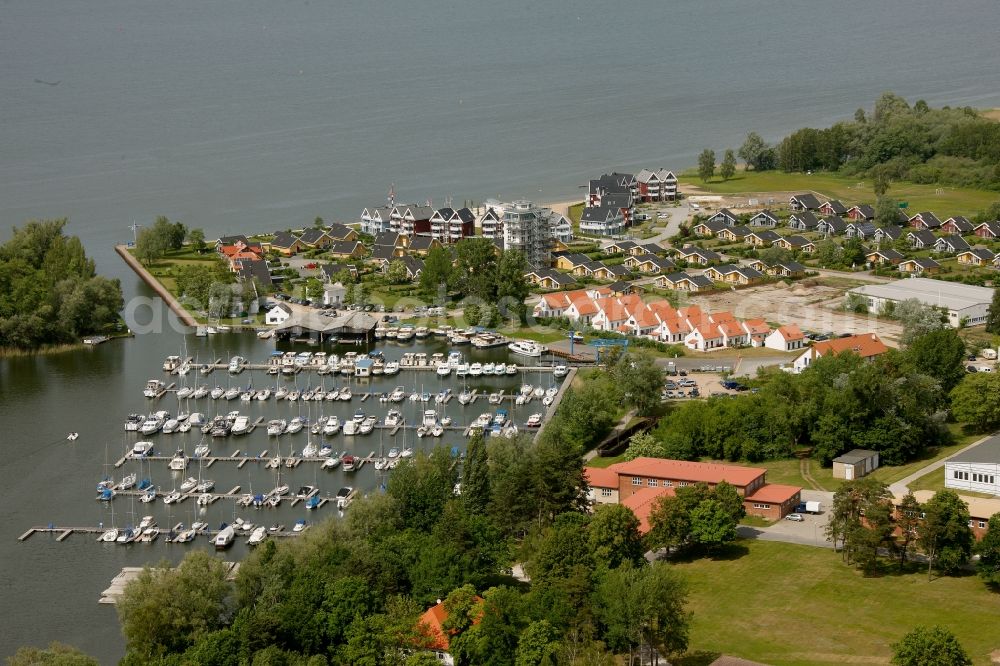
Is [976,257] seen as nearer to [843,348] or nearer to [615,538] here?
[843,348]

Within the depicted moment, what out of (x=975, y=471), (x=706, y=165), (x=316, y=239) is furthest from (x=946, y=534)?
(x=706, y=165)

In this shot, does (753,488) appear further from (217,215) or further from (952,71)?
(952,71)

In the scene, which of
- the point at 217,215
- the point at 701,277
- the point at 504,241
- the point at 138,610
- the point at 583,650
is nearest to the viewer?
the point at 583,650

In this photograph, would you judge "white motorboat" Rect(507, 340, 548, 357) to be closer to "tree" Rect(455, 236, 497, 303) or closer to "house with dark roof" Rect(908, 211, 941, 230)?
"tree" Rect(455, 236, 497, 303)

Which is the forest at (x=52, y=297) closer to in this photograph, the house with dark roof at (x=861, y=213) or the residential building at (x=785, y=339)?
the residential building at (x=785, y=339)

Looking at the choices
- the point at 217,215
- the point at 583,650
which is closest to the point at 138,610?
the point at 583,650
